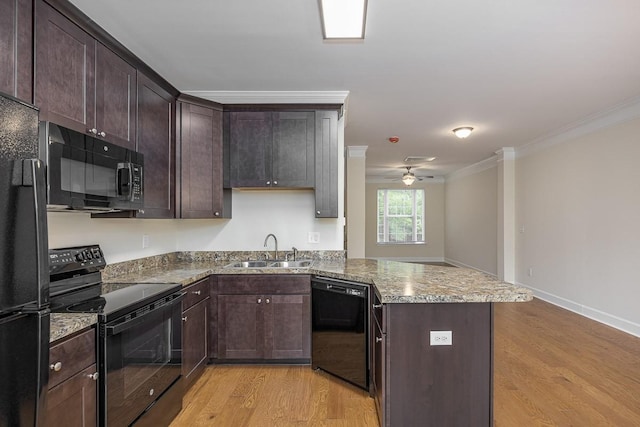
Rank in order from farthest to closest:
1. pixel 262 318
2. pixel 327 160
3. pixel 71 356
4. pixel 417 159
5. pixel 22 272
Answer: pixel 417 159, pixel 327 160, pixel 262 318, pixel 71 356, pixel 22 272

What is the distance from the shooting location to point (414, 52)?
98.9 inches

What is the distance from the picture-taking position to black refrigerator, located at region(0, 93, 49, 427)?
92 centimetres

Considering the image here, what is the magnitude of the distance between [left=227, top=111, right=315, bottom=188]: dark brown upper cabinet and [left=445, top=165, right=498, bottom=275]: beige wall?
5.03 meters

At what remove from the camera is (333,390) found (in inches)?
99.7

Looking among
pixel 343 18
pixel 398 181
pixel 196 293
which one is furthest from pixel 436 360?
pixel 398 181

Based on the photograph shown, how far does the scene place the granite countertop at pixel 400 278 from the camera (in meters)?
1.78

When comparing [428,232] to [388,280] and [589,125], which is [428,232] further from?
[388,280]

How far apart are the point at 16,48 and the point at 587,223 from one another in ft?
18.4

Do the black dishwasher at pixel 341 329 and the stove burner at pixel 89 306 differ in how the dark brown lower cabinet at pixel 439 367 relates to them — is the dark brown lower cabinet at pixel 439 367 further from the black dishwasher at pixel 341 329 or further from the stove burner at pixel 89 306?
the stove burner at pixel 89 306

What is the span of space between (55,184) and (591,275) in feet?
17.8

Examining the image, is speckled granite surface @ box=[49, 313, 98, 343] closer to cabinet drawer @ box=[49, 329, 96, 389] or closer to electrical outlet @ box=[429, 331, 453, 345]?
cabinet drawer @ box=[49, 329, 96, 389]

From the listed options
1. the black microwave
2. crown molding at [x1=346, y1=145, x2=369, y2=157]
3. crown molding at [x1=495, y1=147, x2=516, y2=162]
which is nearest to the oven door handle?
the black microwave

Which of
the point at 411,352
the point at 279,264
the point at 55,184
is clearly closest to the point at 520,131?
the point at 279,264

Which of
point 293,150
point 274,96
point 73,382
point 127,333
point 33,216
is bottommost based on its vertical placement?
point 73,382
